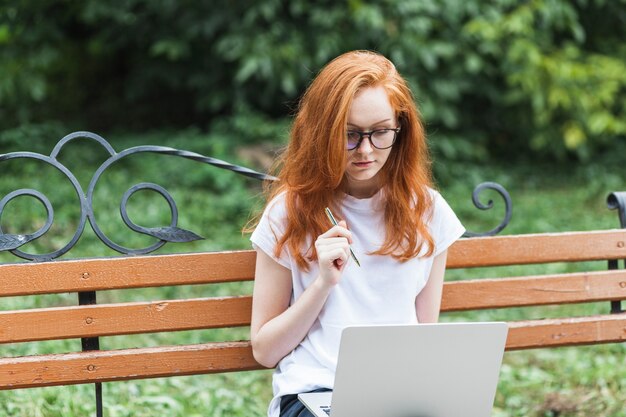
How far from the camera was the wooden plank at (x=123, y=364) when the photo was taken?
8.46 ft

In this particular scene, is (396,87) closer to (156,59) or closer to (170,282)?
(170,282)

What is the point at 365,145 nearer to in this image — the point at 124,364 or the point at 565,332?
the point at 124,364

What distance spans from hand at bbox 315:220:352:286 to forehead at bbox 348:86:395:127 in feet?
0.89

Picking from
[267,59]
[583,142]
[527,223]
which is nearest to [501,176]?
[583,142]

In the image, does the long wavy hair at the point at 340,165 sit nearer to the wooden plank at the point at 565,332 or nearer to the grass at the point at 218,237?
the wooden plank at the point at 565,332

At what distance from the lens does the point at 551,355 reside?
454 centimetres

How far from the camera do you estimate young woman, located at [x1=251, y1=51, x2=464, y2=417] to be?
236 cm

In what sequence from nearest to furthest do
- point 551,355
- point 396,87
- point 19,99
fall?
point 396,87 → point 551,355 → point 19,99

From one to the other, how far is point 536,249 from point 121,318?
4.21 ft

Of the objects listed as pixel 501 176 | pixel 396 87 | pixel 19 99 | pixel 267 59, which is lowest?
pixel 501 176

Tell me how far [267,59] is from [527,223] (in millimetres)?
2132

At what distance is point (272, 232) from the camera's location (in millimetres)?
2467

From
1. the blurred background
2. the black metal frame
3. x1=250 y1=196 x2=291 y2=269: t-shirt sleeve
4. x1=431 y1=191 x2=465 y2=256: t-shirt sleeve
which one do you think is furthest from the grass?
x1=431 y1=191 x2=465 y2=256: t-shirt sleeve

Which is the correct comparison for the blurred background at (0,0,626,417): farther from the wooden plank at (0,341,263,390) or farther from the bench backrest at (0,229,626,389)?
the wooden plank at (0,341,263,390)
